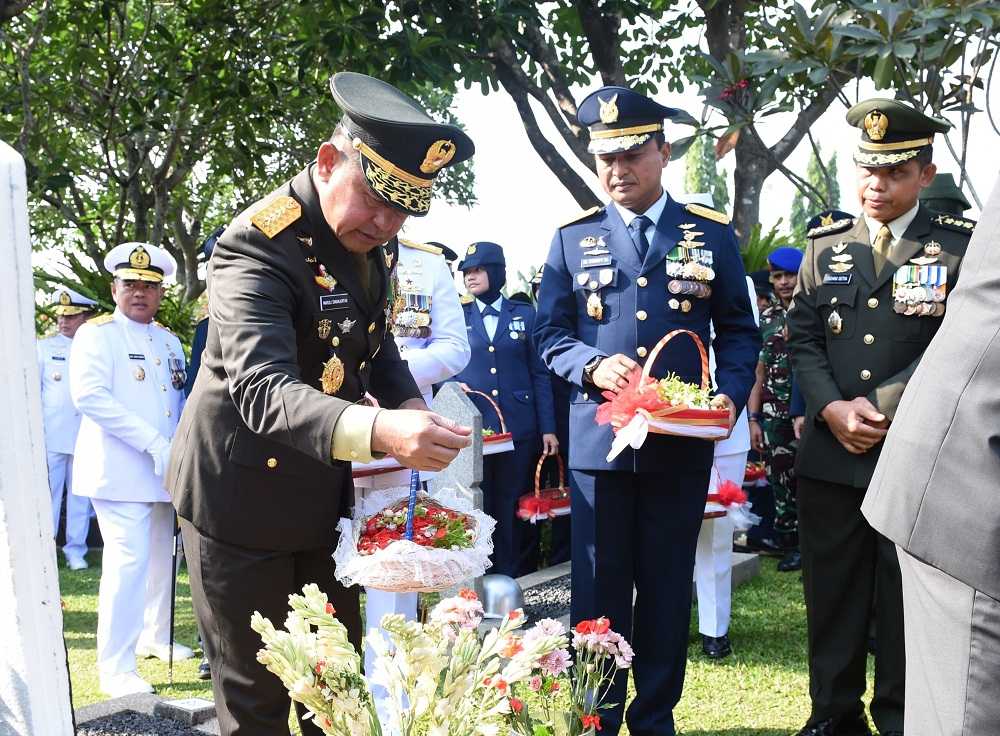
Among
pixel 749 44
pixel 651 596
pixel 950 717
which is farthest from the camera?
pixel 749 44

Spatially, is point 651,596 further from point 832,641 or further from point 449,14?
point 449,14

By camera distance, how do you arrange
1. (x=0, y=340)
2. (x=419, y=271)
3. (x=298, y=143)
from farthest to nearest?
(x=298, y=143) → (x=419, y=271) → (x=0, y=340)

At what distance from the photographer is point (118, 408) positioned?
19.0ft

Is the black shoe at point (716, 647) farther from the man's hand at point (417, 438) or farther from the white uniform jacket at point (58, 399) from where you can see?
the white uniform jacket at point (58, 399)

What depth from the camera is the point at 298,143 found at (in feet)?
49.0

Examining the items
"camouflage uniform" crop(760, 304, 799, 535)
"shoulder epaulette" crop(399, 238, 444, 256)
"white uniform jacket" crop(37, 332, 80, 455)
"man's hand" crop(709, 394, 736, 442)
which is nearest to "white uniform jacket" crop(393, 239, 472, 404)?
"shoulder epaulette" crop(399, 238, 444, 256)

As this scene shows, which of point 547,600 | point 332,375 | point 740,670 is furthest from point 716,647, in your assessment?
point 332,375

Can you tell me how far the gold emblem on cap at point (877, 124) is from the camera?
416cm

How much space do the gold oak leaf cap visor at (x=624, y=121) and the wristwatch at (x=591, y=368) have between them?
83cm

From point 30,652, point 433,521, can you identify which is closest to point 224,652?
point 433,521

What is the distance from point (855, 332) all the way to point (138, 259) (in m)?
3.97

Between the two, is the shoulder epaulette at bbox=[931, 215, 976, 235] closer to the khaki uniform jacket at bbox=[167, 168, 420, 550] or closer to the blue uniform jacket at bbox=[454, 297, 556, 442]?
the khaki uniform jacket at bbox=[167, 168, 420, 550]

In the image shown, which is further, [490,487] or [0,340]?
[490,487]

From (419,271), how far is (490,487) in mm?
3261
